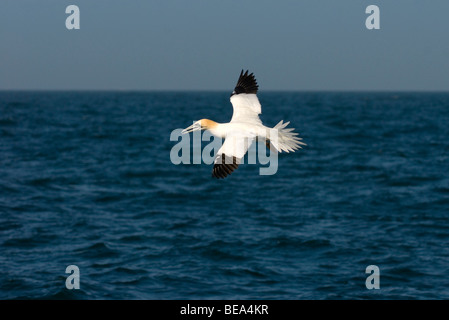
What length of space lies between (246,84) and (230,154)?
2.94 meters

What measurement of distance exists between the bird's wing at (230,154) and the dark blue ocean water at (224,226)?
21.0ft

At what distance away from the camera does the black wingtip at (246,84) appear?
45.6 feet

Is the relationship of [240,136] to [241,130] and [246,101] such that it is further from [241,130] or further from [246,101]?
[246,101]

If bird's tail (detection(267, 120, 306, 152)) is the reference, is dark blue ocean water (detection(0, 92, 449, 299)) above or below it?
below

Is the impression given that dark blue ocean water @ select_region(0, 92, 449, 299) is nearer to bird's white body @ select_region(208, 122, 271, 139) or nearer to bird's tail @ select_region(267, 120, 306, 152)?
bird's tail @ select_region(267, 120, 306, 152)

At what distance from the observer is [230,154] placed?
38.1ft

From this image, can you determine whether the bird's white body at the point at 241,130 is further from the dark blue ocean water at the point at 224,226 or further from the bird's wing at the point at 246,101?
the dark blue ocean water at the point at 224,226

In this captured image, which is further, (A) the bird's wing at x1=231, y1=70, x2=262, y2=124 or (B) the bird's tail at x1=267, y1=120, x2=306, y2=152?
(A) the bird's wing at x1=231, y1=70, x2=262, y2=124

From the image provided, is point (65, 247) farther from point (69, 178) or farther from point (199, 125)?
point (69, 178)

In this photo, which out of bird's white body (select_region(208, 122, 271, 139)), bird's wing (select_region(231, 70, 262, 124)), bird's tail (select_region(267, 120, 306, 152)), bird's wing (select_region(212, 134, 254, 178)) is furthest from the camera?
bird's wing (select_region(231, 70, 262, 124))

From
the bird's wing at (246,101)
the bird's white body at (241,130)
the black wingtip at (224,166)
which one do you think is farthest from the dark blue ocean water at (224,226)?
the bird's white body at (241,130)

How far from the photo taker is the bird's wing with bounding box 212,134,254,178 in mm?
11562

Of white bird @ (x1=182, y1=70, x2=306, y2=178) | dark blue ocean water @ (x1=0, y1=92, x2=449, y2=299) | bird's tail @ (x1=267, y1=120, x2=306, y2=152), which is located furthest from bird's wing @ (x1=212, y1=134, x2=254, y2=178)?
dark blue ocean water @ (x1=0, y1=92, x2=449, y2=299)

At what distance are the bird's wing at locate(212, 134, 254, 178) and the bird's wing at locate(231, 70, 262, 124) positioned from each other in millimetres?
827
